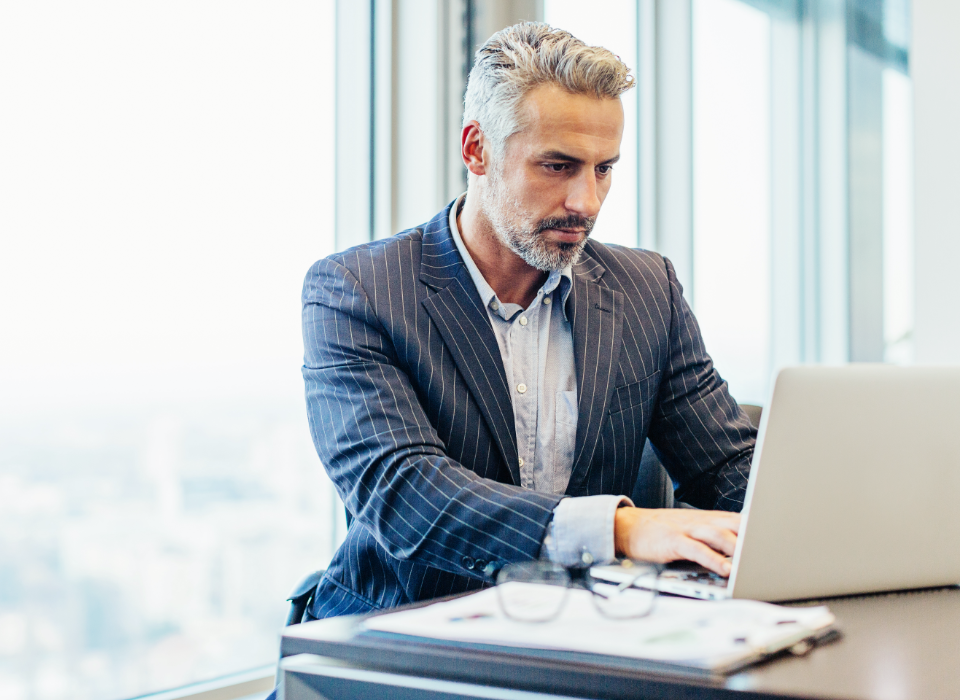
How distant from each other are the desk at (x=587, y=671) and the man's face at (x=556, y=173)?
0.81m

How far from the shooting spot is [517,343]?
60.3 inches

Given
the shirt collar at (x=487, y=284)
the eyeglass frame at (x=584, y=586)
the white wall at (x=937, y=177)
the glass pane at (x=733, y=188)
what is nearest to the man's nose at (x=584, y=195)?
the shirt collar at (x=487, y=284)

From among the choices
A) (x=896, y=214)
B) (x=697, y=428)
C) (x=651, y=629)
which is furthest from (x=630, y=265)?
(x=896, y=214)

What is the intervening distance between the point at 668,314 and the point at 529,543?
716 mm

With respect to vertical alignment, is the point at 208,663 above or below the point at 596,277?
below

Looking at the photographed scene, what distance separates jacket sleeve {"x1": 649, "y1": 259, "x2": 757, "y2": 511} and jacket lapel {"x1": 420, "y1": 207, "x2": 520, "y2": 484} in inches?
12.5

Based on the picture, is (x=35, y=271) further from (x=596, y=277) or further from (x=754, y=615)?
(x=754, y=615)

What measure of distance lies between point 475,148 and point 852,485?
970 millimetres

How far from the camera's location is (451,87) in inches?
91.5

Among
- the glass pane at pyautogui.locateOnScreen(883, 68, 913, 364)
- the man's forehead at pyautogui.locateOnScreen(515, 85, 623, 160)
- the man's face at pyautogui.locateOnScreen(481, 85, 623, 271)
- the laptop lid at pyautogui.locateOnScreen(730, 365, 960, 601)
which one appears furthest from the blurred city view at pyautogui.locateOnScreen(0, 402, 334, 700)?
the glass pane at pyautogui.locateOnScreen(883, 68, 913, 364)

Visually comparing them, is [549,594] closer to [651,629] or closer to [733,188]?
[651,629]

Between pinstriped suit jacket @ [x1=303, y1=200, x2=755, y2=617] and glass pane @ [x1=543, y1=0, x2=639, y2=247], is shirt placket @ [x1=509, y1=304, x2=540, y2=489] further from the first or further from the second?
glass pane @ [x1=543, y1=0, x2=639, y2=247]

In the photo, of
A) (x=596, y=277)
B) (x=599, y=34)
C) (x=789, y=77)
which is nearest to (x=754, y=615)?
(x=596, y=277)

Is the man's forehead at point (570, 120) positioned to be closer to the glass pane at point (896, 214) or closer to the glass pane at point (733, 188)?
the glass pane at point (733, 188)
